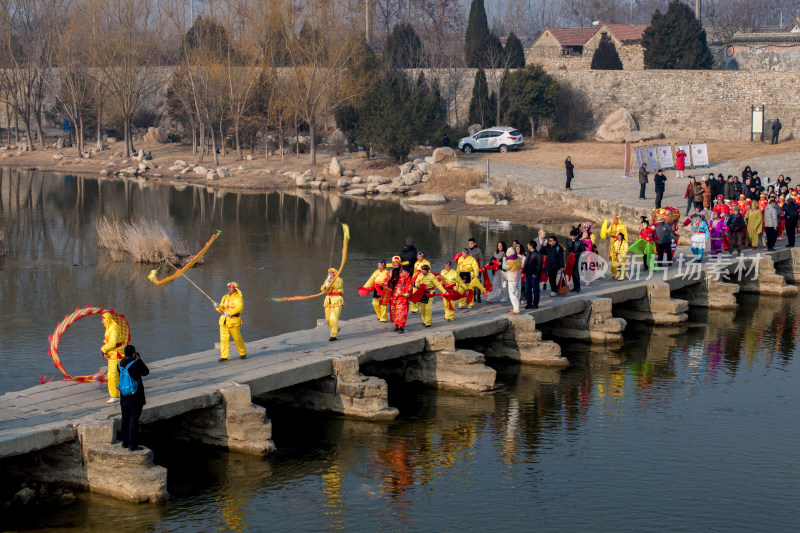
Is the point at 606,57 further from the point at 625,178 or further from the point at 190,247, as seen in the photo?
the point at 190,247

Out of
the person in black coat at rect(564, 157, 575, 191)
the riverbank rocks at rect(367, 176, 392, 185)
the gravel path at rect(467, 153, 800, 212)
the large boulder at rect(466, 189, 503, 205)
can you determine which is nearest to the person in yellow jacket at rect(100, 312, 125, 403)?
the gravel path at rect(467, 153, 800, 212)

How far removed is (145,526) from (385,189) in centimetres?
3656

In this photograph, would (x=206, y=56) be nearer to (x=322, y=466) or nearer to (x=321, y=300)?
(x=321, y=300)

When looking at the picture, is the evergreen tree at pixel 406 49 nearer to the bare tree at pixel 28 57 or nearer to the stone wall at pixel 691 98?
the stone wall at pixel 691 98

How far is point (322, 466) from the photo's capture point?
1444 centimetres

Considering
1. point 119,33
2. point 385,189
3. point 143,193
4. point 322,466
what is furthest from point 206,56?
point 322,466

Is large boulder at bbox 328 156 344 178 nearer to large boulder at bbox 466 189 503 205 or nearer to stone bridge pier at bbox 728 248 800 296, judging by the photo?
large boulder at bbox 466 189 503 205

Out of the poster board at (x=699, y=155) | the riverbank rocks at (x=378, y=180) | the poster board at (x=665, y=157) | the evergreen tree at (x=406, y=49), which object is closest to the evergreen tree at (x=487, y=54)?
the evergreen tree at (x=406, y=49)

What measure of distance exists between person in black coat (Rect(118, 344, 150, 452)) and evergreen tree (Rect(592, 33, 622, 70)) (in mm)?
64442

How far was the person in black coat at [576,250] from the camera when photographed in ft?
71.1

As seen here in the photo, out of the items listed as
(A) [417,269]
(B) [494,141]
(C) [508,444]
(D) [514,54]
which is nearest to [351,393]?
(C) [508,444]

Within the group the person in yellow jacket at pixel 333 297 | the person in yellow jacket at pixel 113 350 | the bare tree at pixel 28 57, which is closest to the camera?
the person in yellow jacket at pixel 113 350

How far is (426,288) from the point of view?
60.3ft

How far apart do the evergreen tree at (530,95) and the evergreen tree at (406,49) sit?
11.4 m
